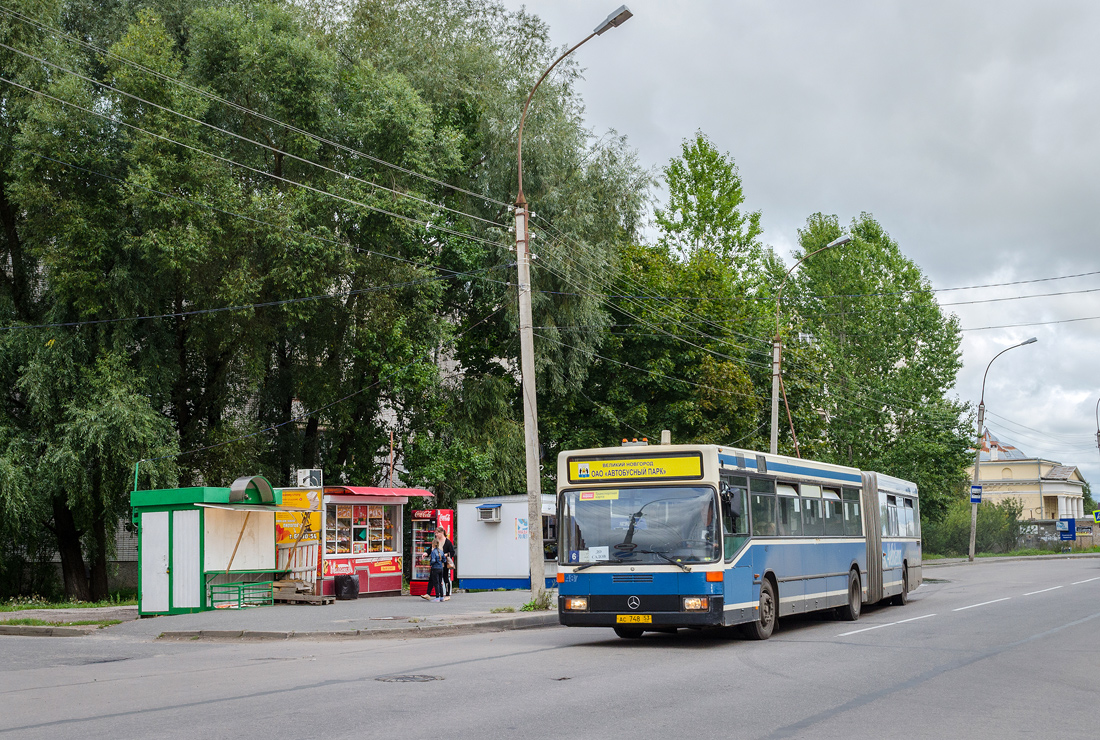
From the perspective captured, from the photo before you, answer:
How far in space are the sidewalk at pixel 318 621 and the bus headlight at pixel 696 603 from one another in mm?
5564

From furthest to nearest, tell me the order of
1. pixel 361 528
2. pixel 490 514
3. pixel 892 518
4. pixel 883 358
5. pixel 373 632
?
pixel 883 358 → pixel 490 514 → pixel 361 528 → pixel 892 518 → pixel 373 632

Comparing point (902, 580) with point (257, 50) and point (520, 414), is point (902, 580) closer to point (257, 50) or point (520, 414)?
point (520, 414)

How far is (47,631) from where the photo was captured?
19.5 meters

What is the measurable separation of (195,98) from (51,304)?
6994mm

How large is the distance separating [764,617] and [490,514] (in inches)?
522

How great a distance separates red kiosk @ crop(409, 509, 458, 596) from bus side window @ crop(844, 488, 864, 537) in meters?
10.7

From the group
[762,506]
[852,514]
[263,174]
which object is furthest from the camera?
[263,174]

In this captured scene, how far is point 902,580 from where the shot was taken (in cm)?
2458

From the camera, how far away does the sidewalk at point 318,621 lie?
18.1 meters

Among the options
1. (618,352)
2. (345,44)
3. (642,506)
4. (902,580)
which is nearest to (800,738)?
(642,506)

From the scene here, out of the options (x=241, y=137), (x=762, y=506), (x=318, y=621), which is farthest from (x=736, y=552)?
(x=241, y=137)

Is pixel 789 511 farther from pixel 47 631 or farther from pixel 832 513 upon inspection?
pixel 47 631

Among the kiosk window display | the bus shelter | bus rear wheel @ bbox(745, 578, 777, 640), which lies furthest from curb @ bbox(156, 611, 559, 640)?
the kiosk window display

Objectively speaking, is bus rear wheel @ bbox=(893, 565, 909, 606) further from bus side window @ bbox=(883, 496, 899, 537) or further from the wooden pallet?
the wooden pallet
